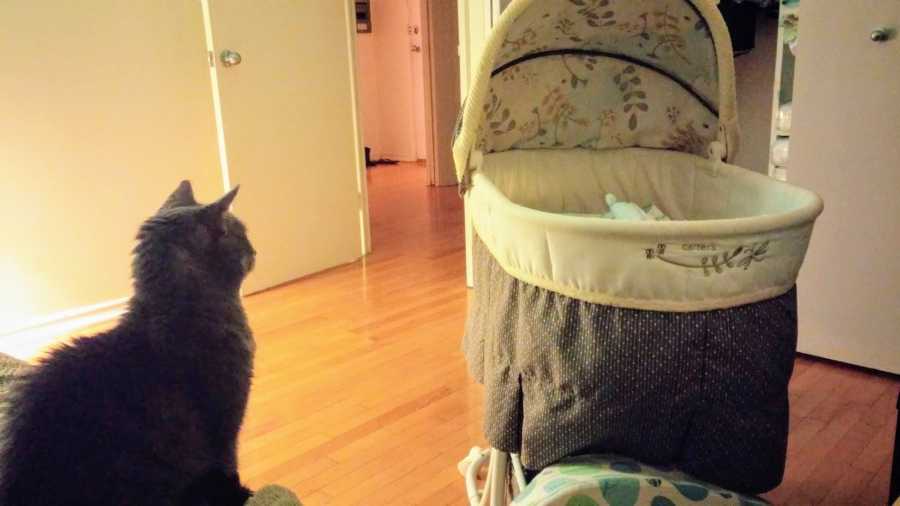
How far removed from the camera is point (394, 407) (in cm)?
190

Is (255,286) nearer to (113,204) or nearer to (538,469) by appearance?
(113,204)

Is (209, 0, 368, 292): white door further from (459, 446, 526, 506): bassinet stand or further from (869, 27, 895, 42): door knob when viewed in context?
(869, 27, 895, 42): door knob

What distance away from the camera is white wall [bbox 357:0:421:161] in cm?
616

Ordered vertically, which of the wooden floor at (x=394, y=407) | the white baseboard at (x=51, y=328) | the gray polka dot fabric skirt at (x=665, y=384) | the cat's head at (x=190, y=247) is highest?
the cat's head at (x=190, y=247)

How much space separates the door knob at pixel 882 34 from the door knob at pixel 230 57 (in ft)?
7.14

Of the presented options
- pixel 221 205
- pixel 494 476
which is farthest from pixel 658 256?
pixel 221 205

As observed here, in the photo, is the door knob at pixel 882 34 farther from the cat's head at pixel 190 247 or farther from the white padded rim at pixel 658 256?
Result: the cat's head at pixel 190 247

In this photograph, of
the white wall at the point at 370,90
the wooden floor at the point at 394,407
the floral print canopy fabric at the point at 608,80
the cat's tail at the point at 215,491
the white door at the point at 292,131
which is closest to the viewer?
the cat's tail at the point at 215,491

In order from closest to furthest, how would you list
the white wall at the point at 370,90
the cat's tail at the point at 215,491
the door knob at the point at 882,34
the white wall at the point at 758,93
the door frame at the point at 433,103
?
the cat's tail at the point at 215,491 → the door knob at the point at 882,34 → the white wall at the point at 758,93 → the door frame at the point at 433,103 → the white wall at the point at 370,90

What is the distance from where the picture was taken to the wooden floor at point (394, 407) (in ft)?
5.04

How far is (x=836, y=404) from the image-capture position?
182 centimetres

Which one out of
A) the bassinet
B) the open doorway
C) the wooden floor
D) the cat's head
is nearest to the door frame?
the open doorway

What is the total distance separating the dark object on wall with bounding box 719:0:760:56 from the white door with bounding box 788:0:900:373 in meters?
0.49

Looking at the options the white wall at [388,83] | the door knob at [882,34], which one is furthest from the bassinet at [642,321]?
the white wall at [388,83]
